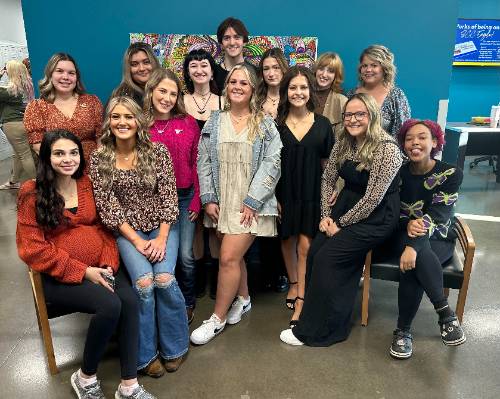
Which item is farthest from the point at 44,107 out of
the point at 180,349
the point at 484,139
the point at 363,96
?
the point at 484,139

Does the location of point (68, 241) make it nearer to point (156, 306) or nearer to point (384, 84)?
point (156, 306)

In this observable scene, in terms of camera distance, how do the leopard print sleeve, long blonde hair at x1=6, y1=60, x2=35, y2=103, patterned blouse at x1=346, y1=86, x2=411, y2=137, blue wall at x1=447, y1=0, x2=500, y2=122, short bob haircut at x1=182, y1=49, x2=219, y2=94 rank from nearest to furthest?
the leopard print sleeve → short bob haircut at x1=182, y1=49, x2=219, y2=94 → patterned blouse at x1=346, y1=86, x2=411, y2=137 → long blonde hair at x1=6, y1=60, x2=35, y2=103 → blue wall at x1=447, y1=0, x2=500, y2=122

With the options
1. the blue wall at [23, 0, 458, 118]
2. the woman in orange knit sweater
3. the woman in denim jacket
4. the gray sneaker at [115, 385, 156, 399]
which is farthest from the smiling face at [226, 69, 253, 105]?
the gray sneaker at [115, 385, 156, 399]

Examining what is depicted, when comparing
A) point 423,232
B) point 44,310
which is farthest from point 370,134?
point 44,310

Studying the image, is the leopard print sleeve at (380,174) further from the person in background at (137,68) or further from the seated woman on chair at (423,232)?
the person in background at (137,68)

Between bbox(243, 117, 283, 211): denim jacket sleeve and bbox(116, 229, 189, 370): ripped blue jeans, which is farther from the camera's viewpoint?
bbox(243, 117, 283, 211): denim jacket sleeve

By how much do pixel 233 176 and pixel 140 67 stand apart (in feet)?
3.20

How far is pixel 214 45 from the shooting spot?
3178 millimetres

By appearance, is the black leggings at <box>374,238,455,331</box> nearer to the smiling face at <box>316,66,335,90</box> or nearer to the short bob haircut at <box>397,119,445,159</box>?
the short bob haircut at <box>397,119,445,159</box>

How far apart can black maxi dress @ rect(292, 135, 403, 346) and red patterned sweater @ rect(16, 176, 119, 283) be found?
1091mm

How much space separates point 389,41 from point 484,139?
10.2ft

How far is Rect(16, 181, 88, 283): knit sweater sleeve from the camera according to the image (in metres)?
1.85

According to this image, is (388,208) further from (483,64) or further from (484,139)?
(483,64)

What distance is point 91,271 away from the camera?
1.93 metres
